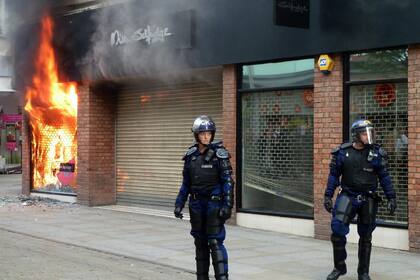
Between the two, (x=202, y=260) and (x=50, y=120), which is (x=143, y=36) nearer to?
(x=50, y=120)

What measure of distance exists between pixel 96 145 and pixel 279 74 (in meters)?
5.25

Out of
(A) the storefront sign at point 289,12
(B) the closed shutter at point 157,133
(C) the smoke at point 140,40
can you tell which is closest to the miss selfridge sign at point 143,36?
(C) the smoke at point 140,40

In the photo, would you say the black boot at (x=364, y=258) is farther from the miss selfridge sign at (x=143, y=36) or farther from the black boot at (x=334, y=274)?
the miss selfridge sign at (x=143, y=36)

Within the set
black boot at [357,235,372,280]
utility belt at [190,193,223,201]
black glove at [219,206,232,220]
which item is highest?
utility belt at [190,193,223,201]

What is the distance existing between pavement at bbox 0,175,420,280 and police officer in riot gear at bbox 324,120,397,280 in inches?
19.4

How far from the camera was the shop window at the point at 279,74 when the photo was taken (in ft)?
32.1

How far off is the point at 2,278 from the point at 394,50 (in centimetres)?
568

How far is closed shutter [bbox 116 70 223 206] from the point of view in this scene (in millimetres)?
12359

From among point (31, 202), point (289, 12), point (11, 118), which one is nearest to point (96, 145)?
point (31, 202)

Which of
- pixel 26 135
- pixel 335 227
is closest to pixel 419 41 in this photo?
pixel 335 227

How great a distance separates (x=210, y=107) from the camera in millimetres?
12094

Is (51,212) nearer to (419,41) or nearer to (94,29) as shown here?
(94,29)

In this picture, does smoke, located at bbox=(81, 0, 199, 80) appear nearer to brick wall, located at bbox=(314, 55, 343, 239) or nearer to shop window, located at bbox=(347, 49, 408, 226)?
brick wall, located at bbox=(314, 55, 343, 239)

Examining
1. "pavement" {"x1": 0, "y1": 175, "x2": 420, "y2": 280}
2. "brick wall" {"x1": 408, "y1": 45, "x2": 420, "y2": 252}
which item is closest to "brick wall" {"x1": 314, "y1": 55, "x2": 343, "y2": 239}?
"pavement" {"x1": 0, "y1": 175, "x2": 420, "y2": 280}
